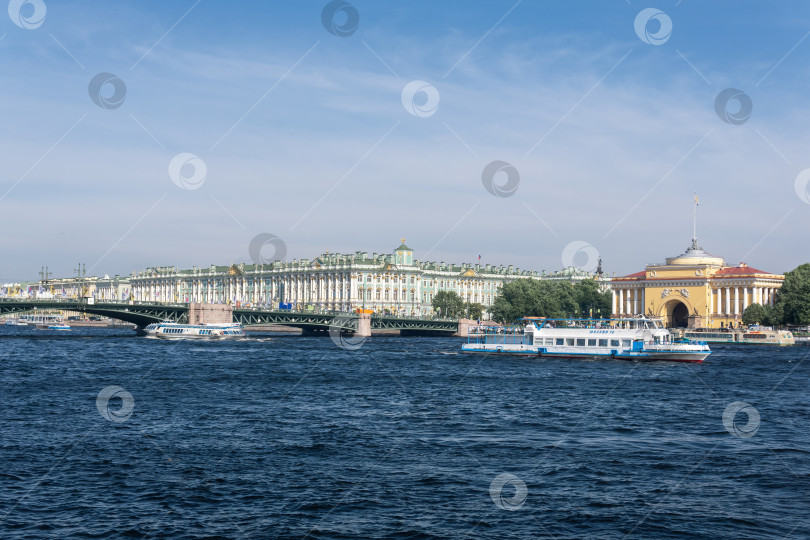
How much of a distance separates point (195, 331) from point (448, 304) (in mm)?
46258

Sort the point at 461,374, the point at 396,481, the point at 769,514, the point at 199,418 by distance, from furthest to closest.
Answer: the point at 461,374
the point at 199,418
the point at 396,481
the point at 769,514

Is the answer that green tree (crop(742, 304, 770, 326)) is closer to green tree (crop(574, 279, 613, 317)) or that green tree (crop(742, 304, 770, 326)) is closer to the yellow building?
the yellow building

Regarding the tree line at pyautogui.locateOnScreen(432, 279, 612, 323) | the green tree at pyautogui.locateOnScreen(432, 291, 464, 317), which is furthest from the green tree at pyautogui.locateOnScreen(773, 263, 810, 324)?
the green tree at pyautogui.locateOnScreen(432, 291, 464, 317)

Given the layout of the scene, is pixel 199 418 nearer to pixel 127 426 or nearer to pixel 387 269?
pixel 127 426

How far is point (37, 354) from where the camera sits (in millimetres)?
52344

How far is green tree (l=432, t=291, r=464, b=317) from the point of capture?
114875 mm

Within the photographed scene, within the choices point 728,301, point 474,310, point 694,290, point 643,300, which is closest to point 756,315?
point 728,301

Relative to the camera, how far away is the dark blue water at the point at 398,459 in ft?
46.8

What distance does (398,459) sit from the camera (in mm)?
18859

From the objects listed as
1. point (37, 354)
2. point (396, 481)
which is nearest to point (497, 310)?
point (37, 354)

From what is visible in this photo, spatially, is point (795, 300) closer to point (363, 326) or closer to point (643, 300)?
point (643, 300)

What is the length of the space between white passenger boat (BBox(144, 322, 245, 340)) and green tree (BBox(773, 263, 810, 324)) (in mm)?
47944

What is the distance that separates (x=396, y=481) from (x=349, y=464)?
5.67ft

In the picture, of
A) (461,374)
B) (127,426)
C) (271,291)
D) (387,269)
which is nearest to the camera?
(127,426)
